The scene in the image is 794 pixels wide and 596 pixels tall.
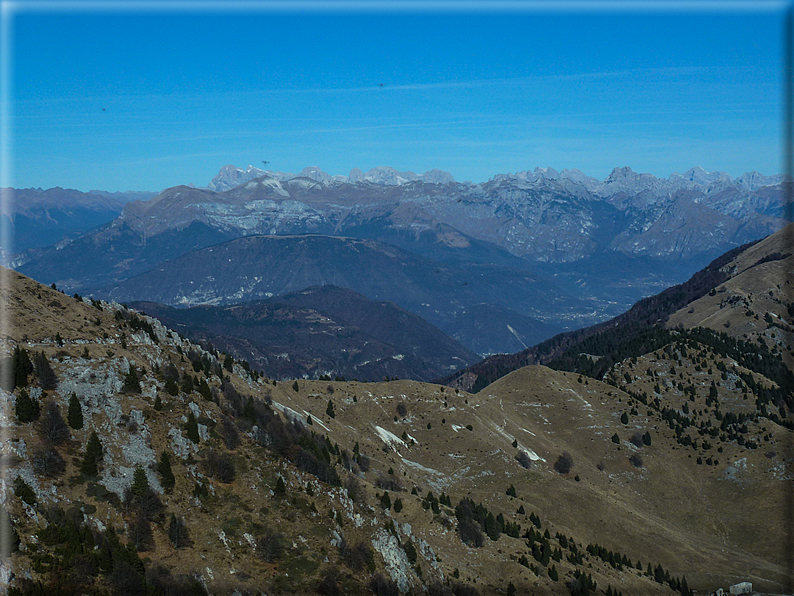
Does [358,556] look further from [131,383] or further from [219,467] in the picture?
[131,383]

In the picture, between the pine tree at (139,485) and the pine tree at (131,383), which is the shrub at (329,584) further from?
the pine tree at (131,383)

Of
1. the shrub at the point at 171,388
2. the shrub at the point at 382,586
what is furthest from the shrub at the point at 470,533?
the shrub at the point at 171,388

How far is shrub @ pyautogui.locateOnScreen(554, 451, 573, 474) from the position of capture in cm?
14038

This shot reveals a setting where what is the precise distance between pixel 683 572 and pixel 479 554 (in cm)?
4821

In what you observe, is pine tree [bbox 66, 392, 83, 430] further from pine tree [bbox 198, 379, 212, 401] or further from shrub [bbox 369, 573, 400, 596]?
shrub [bbox 369, 573, 400, 596]

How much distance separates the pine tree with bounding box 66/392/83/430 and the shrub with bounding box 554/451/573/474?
106 m

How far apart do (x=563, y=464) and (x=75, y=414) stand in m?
109

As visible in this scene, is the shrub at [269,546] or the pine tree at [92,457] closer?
the pine tree at [92,457]

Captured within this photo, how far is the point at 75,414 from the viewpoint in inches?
2613

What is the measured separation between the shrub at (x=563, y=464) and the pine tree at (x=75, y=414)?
105898 mm

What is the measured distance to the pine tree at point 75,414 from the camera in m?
65.8

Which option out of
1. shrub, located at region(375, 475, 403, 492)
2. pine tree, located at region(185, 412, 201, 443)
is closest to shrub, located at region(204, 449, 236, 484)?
pine tree, located at region(185, 412, 201, 443)

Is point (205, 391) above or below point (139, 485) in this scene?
above

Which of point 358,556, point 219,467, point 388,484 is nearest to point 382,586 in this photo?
point 358,556
